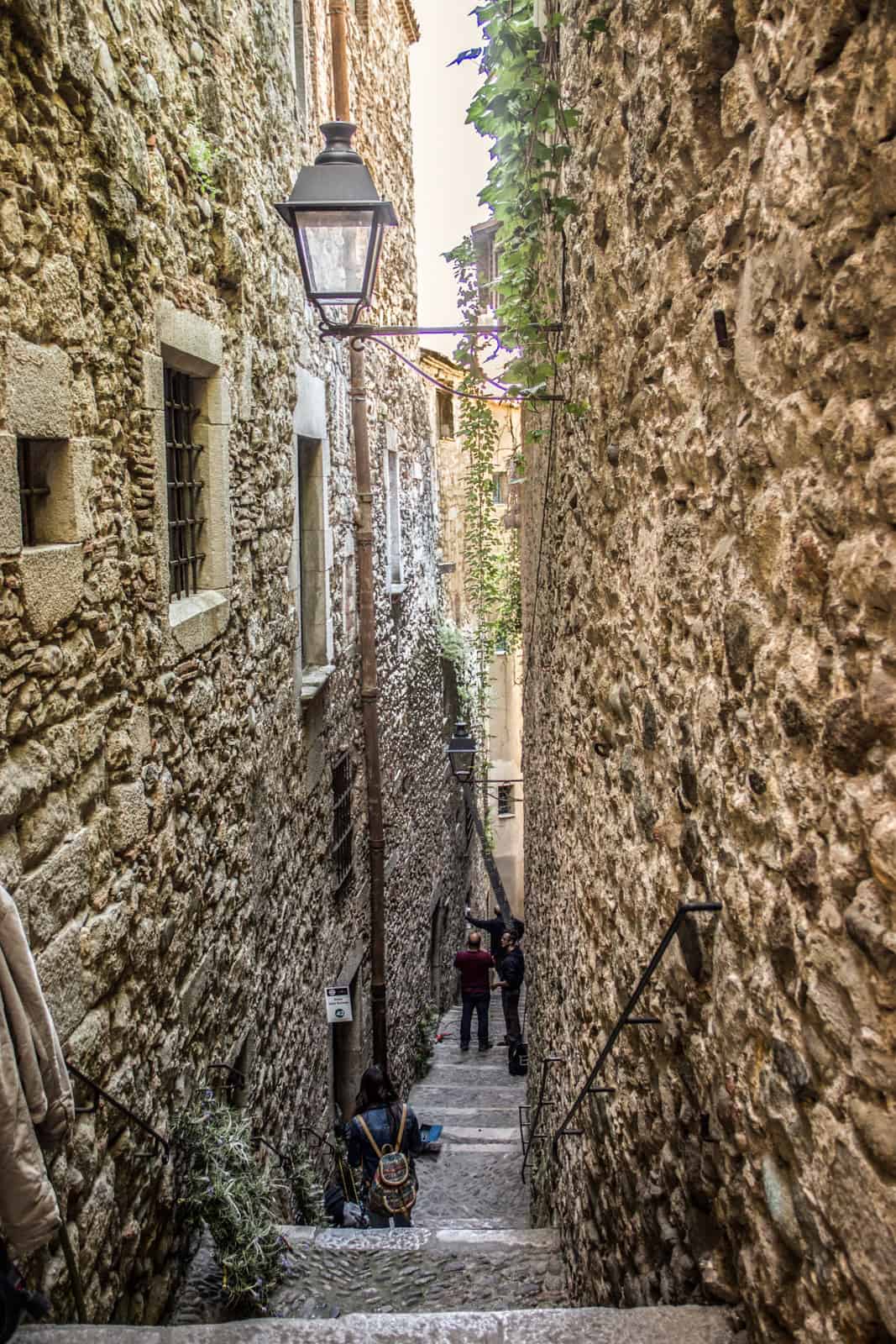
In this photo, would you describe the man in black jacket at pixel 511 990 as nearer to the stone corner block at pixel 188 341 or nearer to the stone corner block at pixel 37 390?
the stone corner block at pixel 188 341

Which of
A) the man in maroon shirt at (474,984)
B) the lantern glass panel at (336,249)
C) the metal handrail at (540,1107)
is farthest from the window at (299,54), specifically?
the man in maroon shirt at (474,984)

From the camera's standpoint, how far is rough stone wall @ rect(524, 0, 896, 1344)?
4.88ft

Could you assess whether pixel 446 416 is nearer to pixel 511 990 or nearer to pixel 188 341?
pixel 511 990

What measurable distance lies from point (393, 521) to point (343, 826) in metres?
3.61

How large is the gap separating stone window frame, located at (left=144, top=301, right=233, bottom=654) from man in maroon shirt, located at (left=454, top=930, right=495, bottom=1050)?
6.41 metres

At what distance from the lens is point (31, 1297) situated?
213 centimetres

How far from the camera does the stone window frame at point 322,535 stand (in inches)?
257

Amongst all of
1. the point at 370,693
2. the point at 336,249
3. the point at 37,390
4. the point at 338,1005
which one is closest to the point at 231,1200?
the point at 37,390

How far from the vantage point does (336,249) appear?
15.1ft

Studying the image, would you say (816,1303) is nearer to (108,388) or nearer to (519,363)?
(108,388)

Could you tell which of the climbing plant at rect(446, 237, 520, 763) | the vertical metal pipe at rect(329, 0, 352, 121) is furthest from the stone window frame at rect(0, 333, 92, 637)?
the climbing plant at rect(446, 237, 520, 763)

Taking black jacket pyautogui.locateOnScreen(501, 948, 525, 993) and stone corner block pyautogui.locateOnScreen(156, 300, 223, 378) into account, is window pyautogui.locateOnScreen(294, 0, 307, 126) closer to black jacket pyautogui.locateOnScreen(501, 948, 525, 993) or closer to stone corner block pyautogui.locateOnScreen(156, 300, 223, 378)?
stone corner block pyautogui.locateOnScreen(156, 300, 223, 378)

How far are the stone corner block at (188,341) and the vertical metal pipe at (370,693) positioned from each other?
393 cm

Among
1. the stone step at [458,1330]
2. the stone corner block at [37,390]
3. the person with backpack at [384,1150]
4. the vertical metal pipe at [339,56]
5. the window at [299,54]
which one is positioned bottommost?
the person with backpack at [384,1150]
